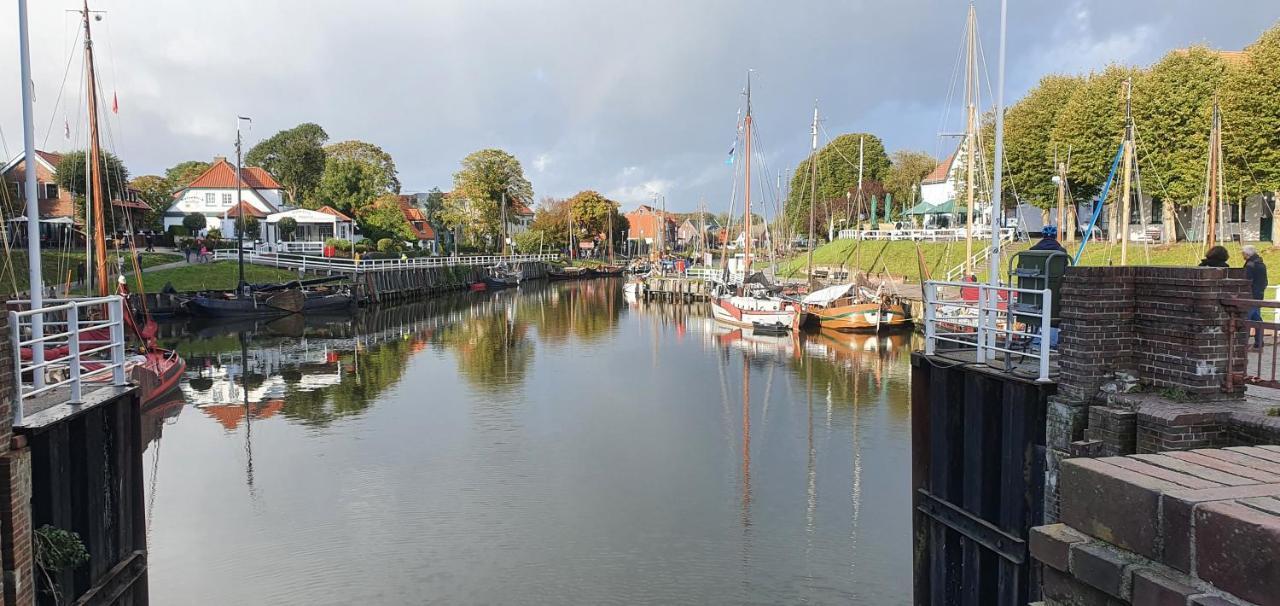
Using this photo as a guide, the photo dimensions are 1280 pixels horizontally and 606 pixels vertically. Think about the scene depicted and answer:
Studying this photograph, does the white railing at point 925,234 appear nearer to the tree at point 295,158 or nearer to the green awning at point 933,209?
the green awning at point 933,209

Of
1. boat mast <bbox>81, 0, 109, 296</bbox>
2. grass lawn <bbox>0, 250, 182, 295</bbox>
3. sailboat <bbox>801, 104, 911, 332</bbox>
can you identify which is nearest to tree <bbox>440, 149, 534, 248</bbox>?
grass lawn <bbox>0, 250, 182, 295</bbox>

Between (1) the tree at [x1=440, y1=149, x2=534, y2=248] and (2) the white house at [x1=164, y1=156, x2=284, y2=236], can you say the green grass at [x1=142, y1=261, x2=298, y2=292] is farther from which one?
(1) the tree at [x1=440, y1=149, x2=534, y2=248]

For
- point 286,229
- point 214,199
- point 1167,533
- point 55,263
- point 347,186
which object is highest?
point 347,186

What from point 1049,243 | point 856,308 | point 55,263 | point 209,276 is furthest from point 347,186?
point 1049,243

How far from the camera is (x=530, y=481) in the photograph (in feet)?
51.0

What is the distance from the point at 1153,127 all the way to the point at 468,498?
37204 mm

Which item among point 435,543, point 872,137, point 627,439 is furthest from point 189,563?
point 872,137

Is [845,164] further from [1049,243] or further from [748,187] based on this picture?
[1049,243]

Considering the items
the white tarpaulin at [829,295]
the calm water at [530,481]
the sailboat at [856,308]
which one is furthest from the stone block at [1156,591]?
the white tarpaulin at [829,295]

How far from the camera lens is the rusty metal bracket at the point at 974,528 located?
7.47 meters

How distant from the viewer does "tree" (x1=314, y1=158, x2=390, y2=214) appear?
74.9 m

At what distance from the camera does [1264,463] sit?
13.6 ft

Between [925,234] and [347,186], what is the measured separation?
1982 inches

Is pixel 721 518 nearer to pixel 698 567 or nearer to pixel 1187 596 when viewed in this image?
pixel 698 567
